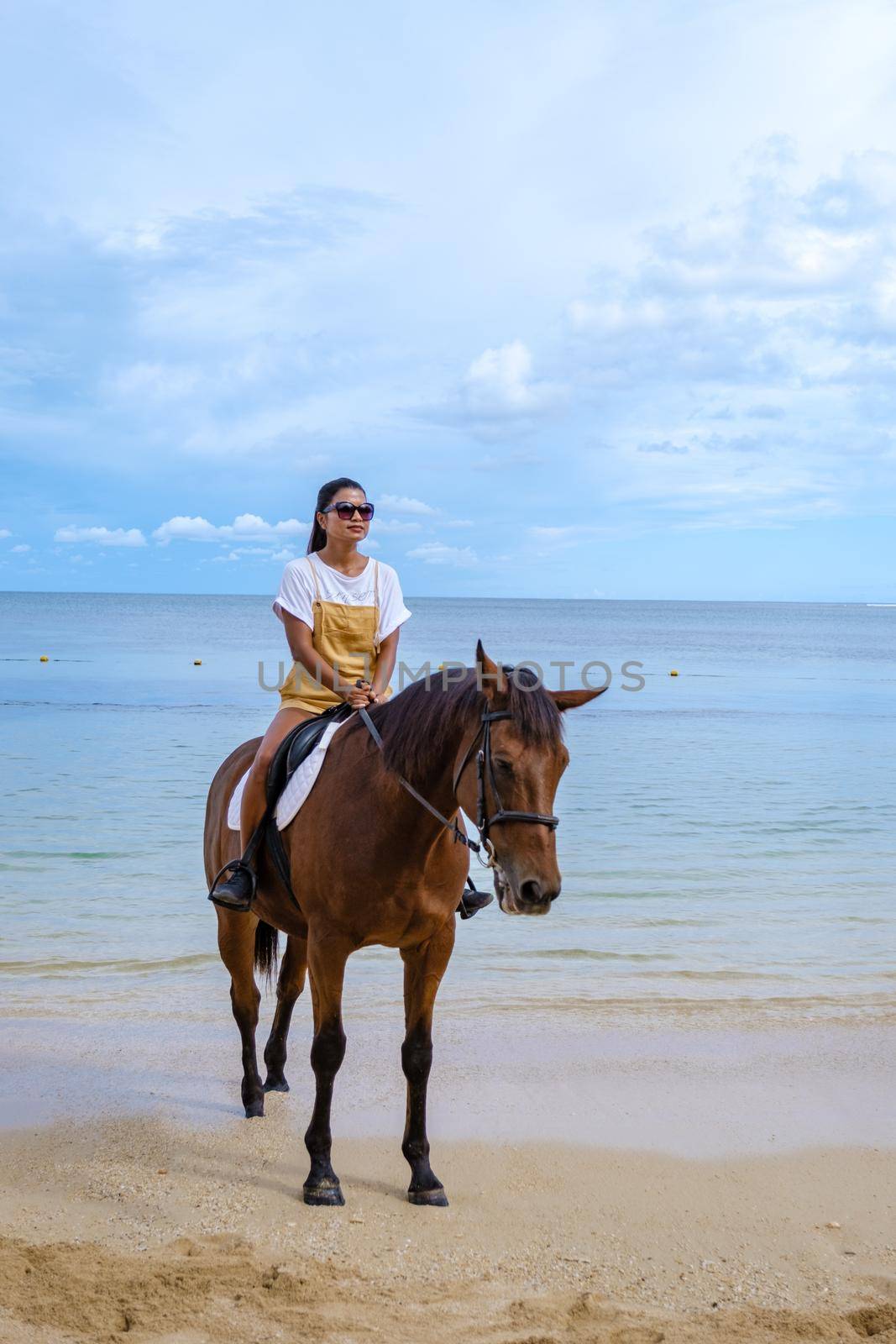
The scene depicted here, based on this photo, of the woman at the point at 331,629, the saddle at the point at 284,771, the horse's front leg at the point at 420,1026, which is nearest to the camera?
the horse's front leg at the point at 420,1026

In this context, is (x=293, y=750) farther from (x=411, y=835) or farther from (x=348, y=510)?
(x=348, y=510)

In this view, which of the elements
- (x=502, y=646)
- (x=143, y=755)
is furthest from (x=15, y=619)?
(x=143, y=755)

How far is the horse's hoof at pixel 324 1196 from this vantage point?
4316 millimetres

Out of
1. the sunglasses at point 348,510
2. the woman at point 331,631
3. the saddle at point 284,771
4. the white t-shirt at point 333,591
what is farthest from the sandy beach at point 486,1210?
the sunglasses at point 348,510

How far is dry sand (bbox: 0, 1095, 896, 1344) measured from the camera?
3406 millimetres

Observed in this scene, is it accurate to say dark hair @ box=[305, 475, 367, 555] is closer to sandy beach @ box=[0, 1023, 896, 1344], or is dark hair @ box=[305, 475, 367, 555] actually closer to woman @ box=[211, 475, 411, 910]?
woman @ box=[211, 475, 411, 910]

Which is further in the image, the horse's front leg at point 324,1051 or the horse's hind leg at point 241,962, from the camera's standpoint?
the horse's hind leg at point 241,962

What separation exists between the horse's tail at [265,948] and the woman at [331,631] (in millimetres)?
704

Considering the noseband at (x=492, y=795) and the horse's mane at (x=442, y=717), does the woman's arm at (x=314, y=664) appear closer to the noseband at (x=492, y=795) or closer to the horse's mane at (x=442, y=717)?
the horse's mane at (x=442, y=717)

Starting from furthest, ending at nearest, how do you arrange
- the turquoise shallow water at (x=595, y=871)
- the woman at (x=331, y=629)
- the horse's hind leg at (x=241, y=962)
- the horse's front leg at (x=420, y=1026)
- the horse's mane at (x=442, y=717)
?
the turquoise shallow water at (x=595, y=871), the horse's hind leg at (x=241, y=962), the woman at (x=331, y=629), the horse's front leg at (x=420, y=1026), the horse's mane at (x=442, y=717)

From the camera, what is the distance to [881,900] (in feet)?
31.9

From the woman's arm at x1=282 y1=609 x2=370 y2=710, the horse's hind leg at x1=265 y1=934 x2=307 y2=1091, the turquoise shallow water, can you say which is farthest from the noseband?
the turquoise shallow water

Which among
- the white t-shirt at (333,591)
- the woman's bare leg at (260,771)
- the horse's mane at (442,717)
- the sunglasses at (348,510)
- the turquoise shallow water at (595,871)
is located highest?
the sunglasses at (348,510)

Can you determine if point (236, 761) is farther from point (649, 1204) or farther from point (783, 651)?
point (783, 651)
